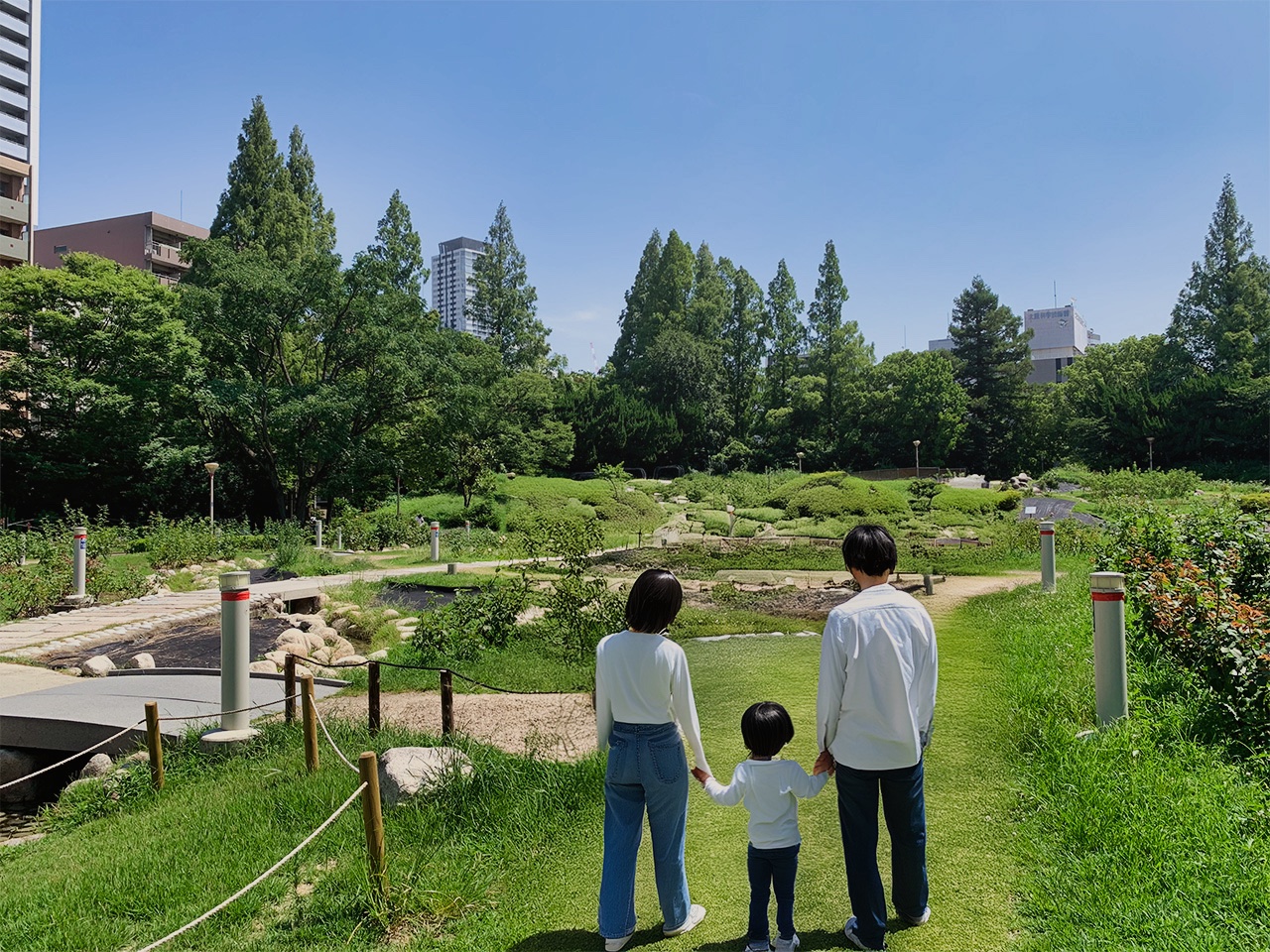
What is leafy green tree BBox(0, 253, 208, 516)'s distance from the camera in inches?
985

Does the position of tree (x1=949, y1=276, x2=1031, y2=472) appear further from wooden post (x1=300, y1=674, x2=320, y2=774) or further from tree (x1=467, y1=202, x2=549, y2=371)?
wooden post (x1=300, y1=674, x2=320, y2=774)

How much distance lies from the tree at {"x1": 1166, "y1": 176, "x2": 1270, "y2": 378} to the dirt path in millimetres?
52733

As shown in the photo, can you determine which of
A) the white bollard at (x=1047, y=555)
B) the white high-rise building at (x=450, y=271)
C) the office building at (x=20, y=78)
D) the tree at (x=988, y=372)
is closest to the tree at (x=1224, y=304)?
the tree at (x=988, y=372)

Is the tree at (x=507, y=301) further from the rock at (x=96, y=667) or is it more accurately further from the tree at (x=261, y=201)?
the rock at (x=96, y=667)

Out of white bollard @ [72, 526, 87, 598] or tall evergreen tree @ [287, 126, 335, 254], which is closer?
white bollard @ [72, 526, 87, 598]

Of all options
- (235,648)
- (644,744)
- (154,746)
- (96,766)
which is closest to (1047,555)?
(644,744)

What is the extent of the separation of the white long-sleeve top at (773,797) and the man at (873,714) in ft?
0.56

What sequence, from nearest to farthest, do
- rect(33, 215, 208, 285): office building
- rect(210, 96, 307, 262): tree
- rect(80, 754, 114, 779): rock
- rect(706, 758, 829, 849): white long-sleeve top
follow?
rect(706, 758, 829, 849): white long-sleeve top → rect(80, 754, 114, 779): rock → rect(210, 96, 307, 262): tree → rect(33, 215, 208, 285): office building

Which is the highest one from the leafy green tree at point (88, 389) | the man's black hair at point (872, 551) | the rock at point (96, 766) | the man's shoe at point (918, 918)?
the leafy green tree at point (88, 389)

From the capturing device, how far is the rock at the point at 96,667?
338 inches

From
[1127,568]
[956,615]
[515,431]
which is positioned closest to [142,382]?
[515,431]

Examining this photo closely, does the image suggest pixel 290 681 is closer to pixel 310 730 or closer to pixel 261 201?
pixel 310 730

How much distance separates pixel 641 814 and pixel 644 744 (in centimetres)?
34

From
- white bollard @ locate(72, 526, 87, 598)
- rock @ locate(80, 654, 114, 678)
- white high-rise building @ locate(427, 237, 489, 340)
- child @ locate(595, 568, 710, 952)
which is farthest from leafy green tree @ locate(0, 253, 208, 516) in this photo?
white high-rise building @ locate(427, 237, 489, 340)
